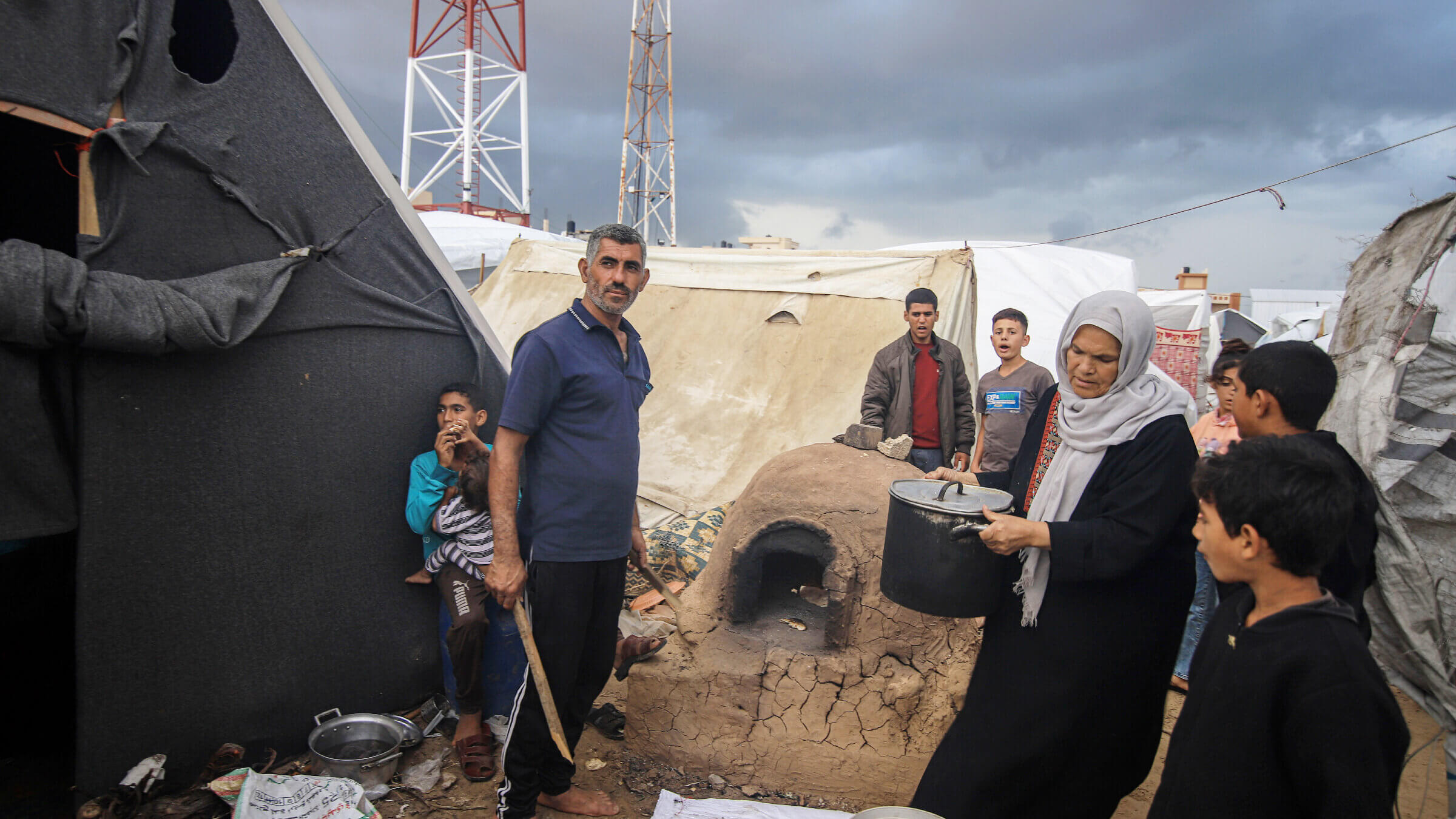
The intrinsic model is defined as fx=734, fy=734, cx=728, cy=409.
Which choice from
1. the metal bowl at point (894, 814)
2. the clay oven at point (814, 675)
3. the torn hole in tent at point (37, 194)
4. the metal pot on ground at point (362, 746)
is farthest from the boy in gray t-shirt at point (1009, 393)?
the torn hole in tent at point (37, 194)

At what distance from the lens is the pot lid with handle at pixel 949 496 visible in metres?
2.02

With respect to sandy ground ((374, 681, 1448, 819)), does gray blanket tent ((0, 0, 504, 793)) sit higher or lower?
higher

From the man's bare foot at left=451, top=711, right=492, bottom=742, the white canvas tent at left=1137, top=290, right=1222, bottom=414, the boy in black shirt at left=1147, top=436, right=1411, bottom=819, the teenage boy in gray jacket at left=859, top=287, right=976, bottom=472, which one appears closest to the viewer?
the boy in black shirt at left=1147, top=436, right=1411, bottom=819

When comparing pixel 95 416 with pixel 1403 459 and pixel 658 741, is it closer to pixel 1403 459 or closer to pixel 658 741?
pixel 658 741

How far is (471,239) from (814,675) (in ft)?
41.7

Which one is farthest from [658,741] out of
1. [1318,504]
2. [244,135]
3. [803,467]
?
[244,135]

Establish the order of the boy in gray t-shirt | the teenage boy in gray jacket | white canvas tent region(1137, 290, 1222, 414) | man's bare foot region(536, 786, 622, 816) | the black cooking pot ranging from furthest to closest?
white canvas tent region(1137, 290, 1222, 414) < the teenage boy in gray jacket < the boy in gray t-shirt < man's bare foot region(536, 786, 622, 816) < the black cooking pot

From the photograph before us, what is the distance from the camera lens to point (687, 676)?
3209mm

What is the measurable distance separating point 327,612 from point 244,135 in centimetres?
194

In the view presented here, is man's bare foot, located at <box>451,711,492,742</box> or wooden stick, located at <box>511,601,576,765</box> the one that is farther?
man's bare foot, located at <box>451,711,492,742</box>

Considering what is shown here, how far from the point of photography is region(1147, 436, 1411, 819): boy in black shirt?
3.99 ft

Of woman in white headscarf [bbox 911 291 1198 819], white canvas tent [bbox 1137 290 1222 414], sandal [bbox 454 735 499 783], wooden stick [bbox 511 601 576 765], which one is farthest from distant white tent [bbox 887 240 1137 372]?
wooden stick [bbox 511 601 576 765]

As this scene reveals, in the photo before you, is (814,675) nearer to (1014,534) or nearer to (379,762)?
(1014,534)

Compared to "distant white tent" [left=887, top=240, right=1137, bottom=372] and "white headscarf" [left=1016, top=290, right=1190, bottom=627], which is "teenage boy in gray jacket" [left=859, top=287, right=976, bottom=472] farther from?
"distant white tent" [left=887, top=240, right=1137, bottom=372]
